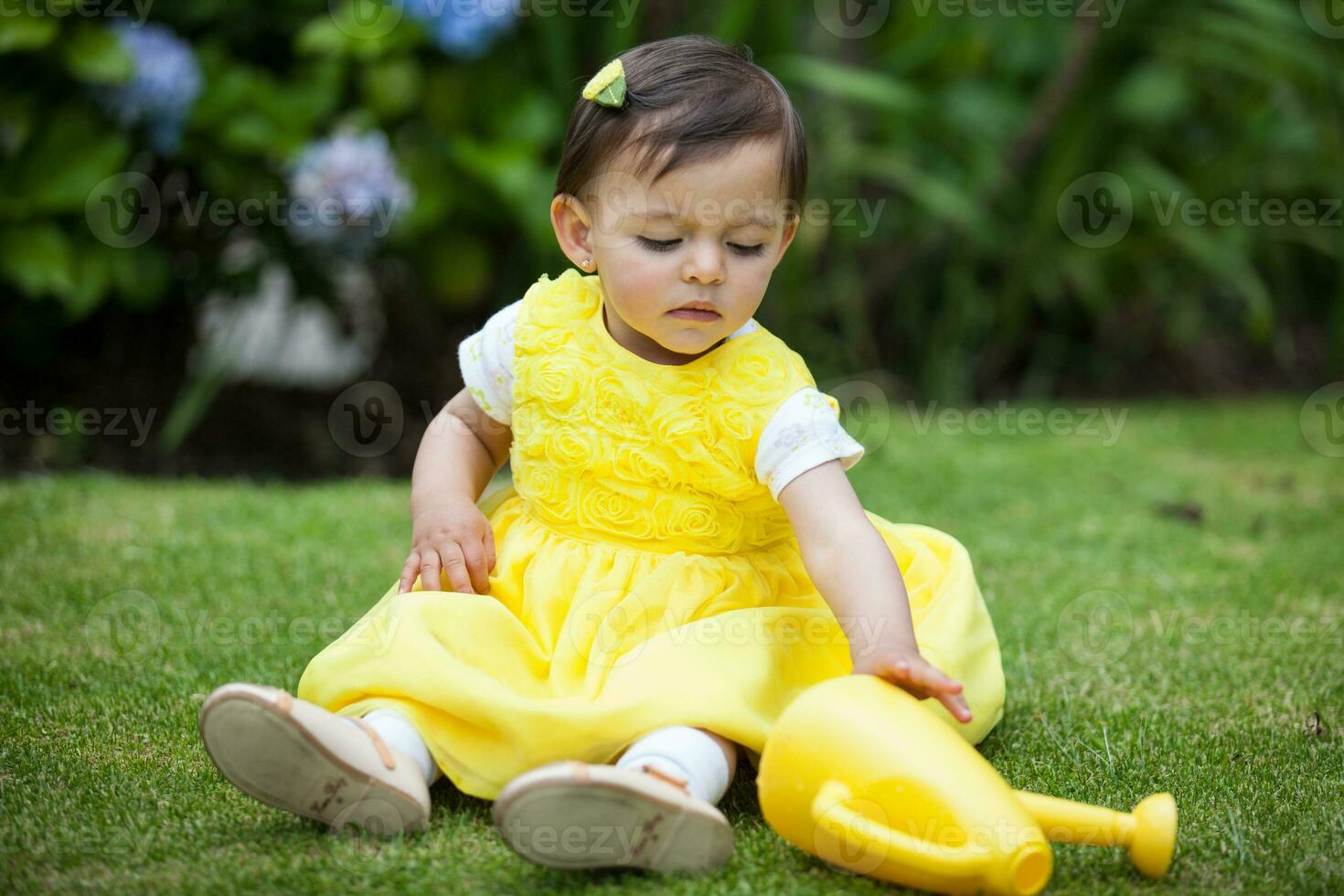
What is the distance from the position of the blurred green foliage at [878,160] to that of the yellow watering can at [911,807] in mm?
2082

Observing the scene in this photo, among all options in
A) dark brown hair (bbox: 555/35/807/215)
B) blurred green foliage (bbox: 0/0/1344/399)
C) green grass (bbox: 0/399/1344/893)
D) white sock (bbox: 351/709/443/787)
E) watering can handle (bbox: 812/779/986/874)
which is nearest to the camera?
watering can handle (bbox: 812/779/986/874)

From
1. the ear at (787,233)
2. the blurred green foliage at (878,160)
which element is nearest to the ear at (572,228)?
the ear at (787,233)

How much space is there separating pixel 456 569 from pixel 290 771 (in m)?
0.38

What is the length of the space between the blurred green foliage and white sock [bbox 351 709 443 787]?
1.91m

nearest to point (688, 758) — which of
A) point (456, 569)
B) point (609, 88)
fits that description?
point (456, 569)

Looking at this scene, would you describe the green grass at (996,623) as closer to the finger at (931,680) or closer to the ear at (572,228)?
the finger at (931,680)

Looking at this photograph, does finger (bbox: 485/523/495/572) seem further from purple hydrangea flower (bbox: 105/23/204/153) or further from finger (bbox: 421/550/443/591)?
purple hydrangea flower (bbox: 105/23/204/153)

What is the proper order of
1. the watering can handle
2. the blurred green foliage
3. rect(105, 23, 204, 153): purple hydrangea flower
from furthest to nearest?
the blurred green foliage → rect(105, 23, 204, 153): purple hydrangea flower → the watering can handle

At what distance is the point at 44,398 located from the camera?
3.33m

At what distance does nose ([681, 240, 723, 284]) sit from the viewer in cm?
146

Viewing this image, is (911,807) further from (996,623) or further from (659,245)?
(996,623)

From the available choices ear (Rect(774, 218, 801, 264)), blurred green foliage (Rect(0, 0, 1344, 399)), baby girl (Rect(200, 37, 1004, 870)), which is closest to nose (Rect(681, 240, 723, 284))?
baby girl (Rect(200, 37, 1004, 870))

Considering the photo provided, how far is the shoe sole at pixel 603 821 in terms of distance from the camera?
1151 millimetres

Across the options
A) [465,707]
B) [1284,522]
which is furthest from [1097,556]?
[465,707]
